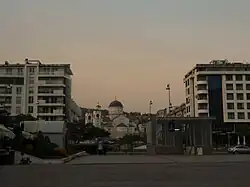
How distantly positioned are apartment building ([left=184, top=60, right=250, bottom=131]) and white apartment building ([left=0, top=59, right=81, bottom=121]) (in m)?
35.4

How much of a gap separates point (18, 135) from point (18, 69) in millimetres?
83430

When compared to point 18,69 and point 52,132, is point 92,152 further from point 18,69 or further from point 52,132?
point 18,69

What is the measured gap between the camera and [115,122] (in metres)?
169

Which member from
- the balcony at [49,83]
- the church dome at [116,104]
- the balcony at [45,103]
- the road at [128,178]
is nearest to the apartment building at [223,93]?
the balcony at [45,103]

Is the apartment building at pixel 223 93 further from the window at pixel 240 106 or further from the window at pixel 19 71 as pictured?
the window at pixel 19 71

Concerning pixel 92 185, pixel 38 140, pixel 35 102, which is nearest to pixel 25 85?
pixel 35 102

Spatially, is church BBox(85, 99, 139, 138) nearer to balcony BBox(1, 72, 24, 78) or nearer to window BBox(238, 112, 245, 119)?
balcony BBox(1, 72, 24, 78)

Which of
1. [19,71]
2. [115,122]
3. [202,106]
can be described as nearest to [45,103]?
[19,71]

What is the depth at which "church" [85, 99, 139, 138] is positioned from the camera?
550 ft

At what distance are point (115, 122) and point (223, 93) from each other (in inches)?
2471

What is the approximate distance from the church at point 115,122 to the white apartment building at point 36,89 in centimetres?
4707

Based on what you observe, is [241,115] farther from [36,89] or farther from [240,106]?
[36,89]

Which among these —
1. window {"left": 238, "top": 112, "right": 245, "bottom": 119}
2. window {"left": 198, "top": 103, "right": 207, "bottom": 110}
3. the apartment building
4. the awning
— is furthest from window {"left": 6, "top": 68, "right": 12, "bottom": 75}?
the awning

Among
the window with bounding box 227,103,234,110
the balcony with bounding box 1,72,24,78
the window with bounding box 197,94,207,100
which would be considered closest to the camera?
the window with bounding box 227,103,234,110
